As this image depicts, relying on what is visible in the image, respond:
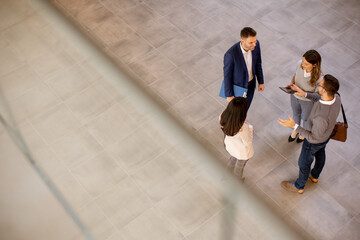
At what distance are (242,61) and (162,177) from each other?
95.4 inches

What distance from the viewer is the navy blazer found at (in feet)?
11.9

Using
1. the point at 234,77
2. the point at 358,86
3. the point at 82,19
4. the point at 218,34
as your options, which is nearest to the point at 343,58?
the point at 358,86

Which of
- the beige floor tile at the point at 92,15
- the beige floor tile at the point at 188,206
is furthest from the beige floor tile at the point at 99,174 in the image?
the beige floor tile at the point at 92,15

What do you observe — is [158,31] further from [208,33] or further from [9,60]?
[9,60]

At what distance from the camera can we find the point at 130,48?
5496mm

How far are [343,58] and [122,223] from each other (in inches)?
178

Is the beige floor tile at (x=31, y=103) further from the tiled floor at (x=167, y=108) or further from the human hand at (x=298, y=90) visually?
the human hand at (x=298, y=90)

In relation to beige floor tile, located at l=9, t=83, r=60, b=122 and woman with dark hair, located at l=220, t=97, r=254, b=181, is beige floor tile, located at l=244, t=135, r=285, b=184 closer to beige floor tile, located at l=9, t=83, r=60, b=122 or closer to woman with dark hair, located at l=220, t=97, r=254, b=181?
woman with dark hair, located at l=220, t=97, r=254, b=181

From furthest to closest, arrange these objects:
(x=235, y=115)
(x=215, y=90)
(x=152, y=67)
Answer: (x=152, y=67) → (x=215, y=90) → (x=235, y=115)

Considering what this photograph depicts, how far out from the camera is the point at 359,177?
13.5ft

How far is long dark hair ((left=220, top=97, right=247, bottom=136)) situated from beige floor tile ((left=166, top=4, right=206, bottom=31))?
119 inches

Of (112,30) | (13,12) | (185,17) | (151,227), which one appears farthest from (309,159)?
(112,30)

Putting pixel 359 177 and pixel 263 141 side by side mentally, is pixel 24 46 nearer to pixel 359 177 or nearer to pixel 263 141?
pixel 263 141

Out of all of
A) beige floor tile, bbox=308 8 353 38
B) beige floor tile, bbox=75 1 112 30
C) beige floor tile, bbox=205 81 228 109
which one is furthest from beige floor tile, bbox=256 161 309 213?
beige floor tile, bbox=75 1 112 30
